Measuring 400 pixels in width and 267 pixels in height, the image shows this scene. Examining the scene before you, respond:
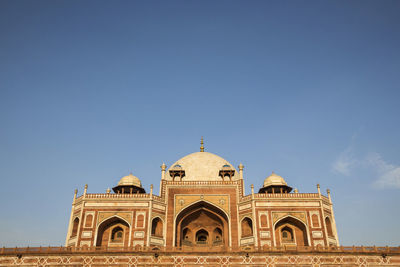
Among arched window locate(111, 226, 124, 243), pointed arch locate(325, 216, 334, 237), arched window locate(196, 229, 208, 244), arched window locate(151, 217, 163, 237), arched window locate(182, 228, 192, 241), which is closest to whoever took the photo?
pointed arch locate(325, 216, 334, 237)

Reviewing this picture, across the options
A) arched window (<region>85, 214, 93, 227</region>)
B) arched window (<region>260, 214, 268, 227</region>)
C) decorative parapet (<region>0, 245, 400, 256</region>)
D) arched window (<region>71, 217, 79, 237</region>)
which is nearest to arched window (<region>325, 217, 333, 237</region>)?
arched window (<region>260, 214, 268, 227</region>)

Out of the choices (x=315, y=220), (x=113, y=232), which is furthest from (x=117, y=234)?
(x=315, y=220)

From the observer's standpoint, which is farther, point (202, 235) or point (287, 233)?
point (202, 235)

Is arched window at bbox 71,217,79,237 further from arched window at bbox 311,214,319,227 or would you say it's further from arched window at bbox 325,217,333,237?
arched window at bbox 325,217,333,237

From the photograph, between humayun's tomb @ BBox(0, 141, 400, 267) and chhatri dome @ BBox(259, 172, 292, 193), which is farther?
chhatri dome @ BBox(259, 172, 292, 193)

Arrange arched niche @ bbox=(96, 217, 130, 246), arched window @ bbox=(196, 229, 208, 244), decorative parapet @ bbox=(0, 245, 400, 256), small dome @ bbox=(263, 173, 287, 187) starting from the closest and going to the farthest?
decorative parapet @ bbox=(0, 245, 400, 256) → arched niche @ bbox=(96, 217, 130, 246) → arched window @ bbox=(196, 229, 208, 244) → small dome @ bbox=(263, 173, 287, 187)

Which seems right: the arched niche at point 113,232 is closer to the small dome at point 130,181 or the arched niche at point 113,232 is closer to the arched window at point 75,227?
the arched window at point 75,227

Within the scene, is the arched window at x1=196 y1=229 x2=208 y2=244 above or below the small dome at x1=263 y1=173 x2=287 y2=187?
below

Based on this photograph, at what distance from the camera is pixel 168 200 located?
3744 centimetres

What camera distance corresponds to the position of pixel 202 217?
127 ft

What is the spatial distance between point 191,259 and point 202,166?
702 inches

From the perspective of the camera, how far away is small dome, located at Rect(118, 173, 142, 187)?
129 feet

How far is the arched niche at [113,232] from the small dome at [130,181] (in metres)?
5.25

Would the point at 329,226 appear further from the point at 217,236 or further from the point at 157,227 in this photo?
the point at 157,227
